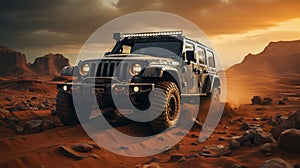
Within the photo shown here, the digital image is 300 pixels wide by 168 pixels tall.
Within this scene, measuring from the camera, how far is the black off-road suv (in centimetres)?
588

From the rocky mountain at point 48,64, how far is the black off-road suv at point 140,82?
3443 inches

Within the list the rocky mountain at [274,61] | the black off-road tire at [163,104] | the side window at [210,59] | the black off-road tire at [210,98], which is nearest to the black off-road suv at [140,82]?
the black off-road tire at [163,104]

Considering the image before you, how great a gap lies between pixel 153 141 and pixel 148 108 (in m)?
0.73

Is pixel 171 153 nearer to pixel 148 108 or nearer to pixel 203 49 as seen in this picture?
pixel 148 108

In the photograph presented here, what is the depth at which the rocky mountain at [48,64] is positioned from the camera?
304 ft

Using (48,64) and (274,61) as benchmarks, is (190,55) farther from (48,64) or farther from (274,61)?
(274,61)

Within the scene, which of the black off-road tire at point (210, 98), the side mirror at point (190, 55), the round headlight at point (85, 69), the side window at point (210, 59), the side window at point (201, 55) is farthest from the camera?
the side window at point (210, 59)

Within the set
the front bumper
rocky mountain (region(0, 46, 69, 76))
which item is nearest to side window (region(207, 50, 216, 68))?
the front bumper

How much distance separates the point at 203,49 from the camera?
9477 millimetres

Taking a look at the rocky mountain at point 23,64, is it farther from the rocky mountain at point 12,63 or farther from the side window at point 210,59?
the side window at point 210,59

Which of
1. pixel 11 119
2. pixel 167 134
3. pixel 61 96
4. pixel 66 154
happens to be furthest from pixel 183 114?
pixel 11 119

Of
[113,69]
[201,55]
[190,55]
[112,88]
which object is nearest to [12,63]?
[201,55]

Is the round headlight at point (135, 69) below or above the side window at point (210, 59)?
below

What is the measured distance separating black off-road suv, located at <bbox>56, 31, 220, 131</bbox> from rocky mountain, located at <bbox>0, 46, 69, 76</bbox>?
84783 millimetres
